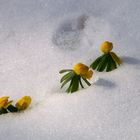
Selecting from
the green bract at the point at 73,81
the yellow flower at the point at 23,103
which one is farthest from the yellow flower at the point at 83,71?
the yellow flower at the point at 23,103

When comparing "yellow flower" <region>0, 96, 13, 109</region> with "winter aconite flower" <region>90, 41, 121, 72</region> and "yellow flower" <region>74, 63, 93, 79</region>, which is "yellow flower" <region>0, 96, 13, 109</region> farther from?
"winter aconite flower" <region>90, 41, 121, 72</region>

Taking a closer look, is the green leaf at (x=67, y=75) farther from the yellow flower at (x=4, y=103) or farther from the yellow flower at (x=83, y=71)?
the yellow flower at (x=4, y=103)

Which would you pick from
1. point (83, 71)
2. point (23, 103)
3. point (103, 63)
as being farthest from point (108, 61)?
point (23, 103)

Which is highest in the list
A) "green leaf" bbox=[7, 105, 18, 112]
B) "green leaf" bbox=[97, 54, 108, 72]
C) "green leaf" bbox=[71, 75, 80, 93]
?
"green leaf" bbox=[97, 54, 108, 72]

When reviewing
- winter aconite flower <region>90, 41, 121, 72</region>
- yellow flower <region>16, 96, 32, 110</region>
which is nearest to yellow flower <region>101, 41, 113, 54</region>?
winter aconite flower <region>90, 41, 121, 72</region>

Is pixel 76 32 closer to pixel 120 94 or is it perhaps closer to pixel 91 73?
pixel 91 73

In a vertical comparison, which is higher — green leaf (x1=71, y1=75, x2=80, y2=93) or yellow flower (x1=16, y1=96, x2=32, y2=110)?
green leaf (x1=71, y1=75, x2=80, y2=93)

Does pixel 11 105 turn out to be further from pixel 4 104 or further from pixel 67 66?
pixel 67 66

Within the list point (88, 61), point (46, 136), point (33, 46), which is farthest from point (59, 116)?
point (33, 46)
